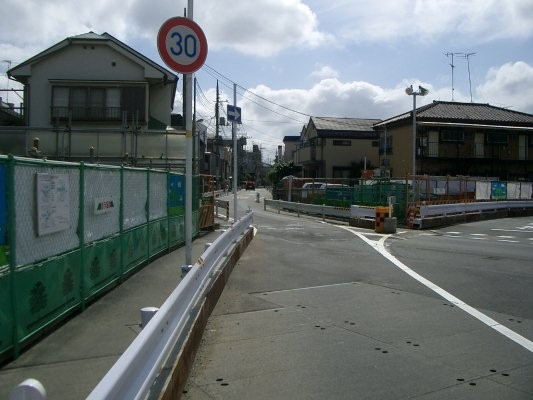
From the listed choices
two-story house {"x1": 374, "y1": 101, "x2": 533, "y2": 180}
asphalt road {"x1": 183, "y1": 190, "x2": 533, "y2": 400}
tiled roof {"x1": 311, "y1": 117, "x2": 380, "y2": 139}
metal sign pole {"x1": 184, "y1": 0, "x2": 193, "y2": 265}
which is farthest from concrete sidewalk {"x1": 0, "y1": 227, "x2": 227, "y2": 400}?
tiled roof {"x1": 311, "y1": 117, "x2": 380, "y2": 139}

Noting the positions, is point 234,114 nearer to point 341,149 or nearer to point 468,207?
point 468,207

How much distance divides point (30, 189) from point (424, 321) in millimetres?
5083

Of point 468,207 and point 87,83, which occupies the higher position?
point 87,83

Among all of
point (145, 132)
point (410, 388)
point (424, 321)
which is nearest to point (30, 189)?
point (410, 388)

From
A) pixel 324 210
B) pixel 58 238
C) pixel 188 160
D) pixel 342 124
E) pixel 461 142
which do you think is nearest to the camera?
pixel 58 238

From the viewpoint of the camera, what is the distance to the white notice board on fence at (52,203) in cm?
563

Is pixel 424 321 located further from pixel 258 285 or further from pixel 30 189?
pixel 30 189

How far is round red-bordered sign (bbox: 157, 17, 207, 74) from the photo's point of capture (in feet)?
22.6

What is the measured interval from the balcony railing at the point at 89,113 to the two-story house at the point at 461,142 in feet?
76.0

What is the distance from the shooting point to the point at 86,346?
17.4ft

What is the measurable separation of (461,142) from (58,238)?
4263cm

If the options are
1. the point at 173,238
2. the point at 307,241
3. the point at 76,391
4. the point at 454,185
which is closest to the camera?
the point at 76,391

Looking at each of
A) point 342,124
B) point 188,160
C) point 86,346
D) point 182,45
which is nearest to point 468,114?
point 342,124

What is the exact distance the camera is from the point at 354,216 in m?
23.6
